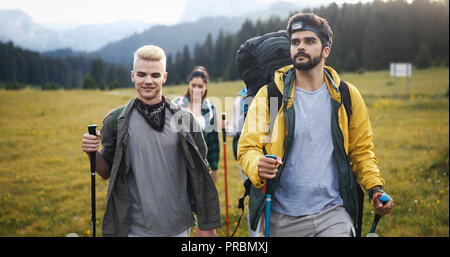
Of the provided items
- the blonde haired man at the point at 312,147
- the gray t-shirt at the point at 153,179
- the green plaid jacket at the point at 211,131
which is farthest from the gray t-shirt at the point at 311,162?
the green plaid jacket at the point at 211,131

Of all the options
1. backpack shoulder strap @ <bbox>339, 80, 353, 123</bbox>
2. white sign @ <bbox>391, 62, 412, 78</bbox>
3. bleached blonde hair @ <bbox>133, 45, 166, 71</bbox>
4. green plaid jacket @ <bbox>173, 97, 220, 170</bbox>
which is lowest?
green plaid jacket @ <bbox>173, 97, 220, 170</bbox>

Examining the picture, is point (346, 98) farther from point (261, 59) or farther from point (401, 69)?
point (401, 69)

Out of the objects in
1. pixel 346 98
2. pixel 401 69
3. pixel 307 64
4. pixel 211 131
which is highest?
pixel 401 69

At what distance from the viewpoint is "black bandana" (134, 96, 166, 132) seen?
11.6 ft

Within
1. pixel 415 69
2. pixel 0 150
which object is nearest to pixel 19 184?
pixel 0 150

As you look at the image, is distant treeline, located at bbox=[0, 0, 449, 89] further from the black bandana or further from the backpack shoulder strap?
the black bandana

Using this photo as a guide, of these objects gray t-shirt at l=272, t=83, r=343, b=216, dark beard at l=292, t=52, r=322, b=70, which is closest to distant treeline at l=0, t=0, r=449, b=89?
dark beard at l=292, t=52, r=322, b=70

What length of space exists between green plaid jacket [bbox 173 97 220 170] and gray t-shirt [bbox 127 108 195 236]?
2.77 m

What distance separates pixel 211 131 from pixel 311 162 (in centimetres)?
360

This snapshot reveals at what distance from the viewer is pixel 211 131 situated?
6.50 metres

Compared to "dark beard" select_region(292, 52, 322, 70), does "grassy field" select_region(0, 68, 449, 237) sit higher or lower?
lower

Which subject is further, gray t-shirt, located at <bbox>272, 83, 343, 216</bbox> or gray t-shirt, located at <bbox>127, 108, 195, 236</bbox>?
gray t-shirt, located at <bbox>127, 108, 195, 236</bbox>

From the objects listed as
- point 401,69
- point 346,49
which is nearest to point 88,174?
point 346,49
